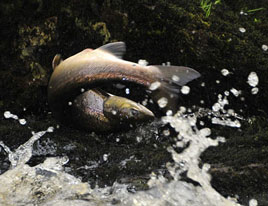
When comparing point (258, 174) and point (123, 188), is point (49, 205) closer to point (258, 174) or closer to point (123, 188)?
point (123, 188)

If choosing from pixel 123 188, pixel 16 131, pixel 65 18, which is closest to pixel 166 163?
pixel 123 188

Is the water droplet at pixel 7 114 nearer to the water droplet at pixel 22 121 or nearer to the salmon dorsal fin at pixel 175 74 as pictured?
the water droplet at pixel 22 121

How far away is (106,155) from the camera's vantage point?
383cm

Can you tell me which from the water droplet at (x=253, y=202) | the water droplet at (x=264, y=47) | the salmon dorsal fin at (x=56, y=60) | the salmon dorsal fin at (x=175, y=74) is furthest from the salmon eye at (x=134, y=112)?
the water droplet at (x=264, y=47)

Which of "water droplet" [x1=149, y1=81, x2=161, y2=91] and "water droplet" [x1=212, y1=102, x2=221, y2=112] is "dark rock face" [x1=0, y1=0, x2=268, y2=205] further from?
"water droplet" [x1=149, y1=81, x2=161, y2=91]

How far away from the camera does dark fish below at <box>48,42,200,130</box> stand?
333 centimetres

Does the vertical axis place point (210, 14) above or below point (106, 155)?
above

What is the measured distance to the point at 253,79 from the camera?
4.32 metres

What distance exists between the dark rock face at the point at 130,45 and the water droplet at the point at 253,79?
4 centimetres

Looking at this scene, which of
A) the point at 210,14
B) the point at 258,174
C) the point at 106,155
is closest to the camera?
the point at 258,174

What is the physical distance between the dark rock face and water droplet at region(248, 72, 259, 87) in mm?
39

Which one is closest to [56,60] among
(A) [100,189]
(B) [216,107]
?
(A) [100,189]

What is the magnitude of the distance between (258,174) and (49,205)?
1.46 meters

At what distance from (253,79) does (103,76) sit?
1502 millimetres
